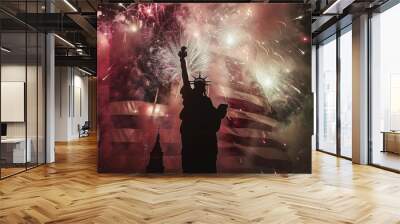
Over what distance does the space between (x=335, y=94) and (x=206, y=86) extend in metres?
4.84

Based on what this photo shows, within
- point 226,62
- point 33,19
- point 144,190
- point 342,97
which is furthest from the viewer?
point 342,97

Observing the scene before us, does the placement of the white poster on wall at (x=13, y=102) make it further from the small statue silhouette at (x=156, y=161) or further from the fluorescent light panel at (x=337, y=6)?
the fluorescent light panel at (x=337, y=6)

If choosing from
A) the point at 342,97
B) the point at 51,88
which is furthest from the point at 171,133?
the point at 342,97

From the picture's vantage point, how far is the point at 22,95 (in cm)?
741

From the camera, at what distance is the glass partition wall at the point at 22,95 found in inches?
266

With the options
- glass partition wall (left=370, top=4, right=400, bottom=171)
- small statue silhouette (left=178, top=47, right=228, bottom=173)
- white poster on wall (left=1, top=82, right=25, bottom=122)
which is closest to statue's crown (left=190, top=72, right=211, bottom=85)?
small statue silhouette (left=178, top=47, right=228, bottom=173)

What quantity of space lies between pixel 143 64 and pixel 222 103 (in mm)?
1631

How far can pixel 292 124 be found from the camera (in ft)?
21.8

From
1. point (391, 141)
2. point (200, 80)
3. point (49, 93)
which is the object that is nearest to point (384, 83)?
point (391, 141)

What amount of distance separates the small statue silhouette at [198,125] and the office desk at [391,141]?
4.31m

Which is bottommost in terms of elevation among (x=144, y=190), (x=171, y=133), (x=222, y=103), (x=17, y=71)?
(x=144, y=190)

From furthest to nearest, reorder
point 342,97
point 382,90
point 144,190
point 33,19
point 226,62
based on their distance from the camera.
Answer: point 342,97
point 382,90
point 33,19
point 226,62
point 144,190

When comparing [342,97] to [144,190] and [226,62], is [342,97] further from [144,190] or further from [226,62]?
[144,190]

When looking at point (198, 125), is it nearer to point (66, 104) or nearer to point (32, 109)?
point (32, 109)
